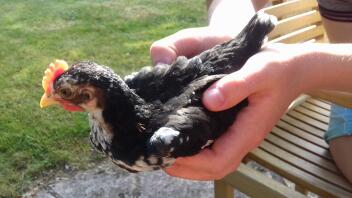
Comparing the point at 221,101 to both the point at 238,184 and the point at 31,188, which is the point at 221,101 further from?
the point at 31,188

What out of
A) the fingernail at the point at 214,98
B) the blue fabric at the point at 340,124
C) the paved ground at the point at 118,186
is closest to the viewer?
the fingernail at the point at 214,98

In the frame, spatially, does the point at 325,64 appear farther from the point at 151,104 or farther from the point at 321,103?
the point at 321,103

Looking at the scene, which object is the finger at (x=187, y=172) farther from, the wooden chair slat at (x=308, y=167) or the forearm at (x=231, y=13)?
the forearm at (x=231, y=13)

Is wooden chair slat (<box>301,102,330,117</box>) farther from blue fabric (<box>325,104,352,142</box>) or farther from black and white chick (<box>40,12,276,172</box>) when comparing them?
black and white chick (<box>40,12,276,172</box>)

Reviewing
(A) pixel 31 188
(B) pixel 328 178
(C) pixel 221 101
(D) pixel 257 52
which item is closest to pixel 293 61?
(D) pixel 257 52

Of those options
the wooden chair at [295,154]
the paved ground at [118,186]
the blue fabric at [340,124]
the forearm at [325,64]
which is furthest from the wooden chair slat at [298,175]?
the paved ground at [118,186]
